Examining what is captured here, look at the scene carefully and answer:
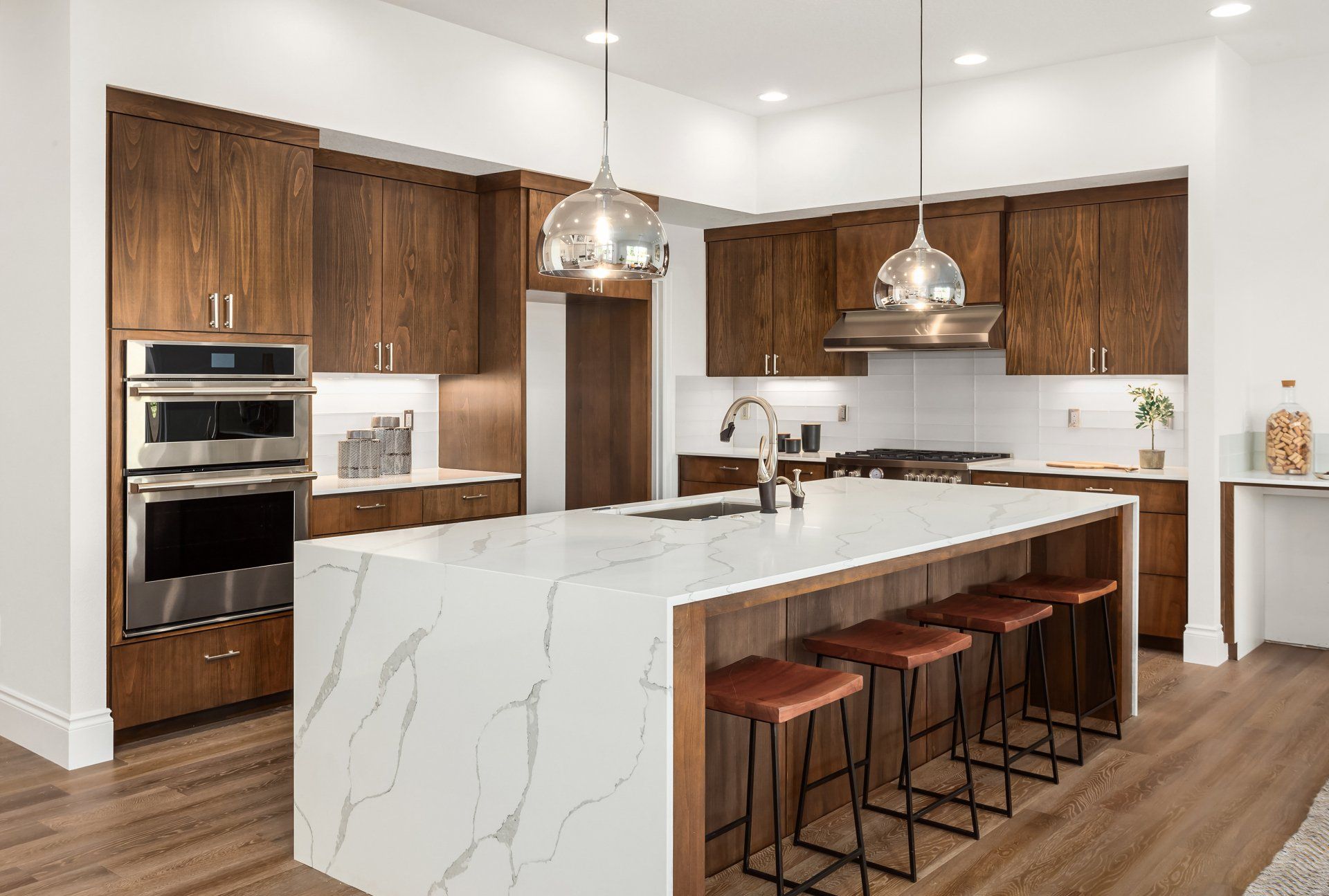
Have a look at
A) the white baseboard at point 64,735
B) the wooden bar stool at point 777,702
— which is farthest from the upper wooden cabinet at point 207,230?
the wooden bar stool at point 777,702

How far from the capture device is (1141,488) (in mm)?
5441

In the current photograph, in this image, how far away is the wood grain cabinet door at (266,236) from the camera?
13.8 feet

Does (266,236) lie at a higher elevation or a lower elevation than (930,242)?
lower

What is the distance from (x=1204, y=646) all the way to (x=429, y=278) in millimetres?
4103

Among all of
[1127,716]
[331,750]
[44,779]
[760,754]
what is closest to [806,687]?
[760,754]

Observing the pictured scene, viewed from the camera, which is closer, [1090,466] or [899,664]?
[899,664]

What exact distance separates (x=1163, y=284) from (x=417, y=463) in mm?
3902

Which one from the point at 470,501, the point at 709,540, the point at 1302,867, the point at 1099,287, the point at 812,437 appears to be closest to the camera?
the point at 1302,867

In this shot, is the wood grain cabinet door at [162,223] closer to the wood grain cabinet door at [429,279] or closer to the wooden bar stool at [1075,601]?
the wood grain cabinet door at [429,279]

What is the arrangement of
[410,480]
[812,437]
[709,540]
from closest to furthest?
[709,540] < [410,480] < [812,437]

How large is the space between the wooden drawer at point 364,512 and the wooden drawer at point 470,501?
77 millimetres

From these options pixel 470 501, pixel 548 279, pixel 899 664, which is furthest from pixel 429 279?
pixel 899 664

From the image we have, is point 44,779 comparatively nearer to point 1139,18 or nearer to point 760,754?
point 760,754

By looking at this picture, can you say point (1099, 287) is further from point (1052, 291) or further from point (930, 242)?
point (930, 242)
